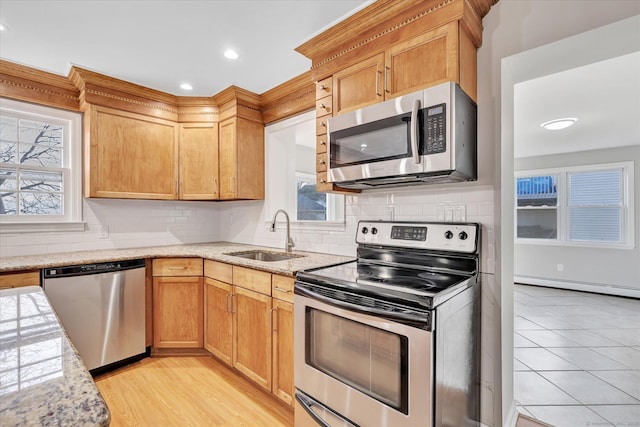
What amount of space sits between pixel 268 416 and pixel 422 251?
1.43m

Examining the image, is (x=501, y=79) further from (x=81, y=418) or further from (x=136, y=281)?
(x=136, y=281)

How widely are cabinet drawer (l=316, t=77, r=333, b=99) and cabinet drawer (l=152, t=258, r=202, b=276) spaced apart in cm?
173

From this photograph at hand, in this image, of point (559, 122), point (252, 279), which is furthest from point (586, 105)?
point (252, 279)

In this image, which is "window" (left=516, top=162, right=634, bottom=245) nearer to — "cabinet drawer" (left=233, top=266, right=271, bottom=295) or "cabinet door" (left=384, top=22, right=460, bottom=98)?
"cabinet door" (left=384, top=22, right=460, bottom=98)

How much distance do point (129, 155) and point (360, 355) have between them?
2754mm

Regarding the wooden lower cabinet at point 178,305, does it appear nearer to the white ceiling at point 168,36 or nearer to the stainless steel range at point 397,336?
the stainless steel range at point 397,336

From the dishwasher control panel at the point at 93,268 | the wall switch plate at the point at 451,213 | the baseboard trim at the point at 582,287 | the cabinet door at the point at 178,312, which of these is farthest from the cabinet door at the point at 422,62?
the baseboard trim at the point at 582,287

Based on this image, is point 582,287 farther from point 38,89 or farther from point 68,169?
point 38,89

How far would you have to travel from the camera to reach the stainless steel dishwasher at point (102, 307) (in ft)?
7.43

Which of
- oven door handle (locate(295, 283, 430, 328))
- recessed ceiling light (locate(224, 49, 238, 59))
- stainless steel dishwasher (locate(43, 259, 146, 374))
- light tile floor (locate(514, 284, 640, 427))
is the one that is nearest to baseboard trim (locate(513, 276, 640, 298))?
light tile floor (locate(514, 284, 640, 427))

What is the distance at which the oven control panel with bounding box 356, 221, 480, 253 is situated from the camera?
5.79ft

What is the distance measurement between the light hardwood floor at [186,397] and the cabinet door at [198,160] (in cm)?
160

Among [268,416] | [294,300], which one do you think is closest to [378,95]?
[294,300]

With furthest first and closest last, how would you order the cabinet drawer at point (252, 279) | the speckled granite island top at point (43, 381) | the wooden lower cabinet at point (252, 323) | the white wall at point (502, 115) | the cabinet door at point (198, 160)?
the cabinet door at point (198, 160) < the cabinet drawer at point (252, 279) < the wooden lower cabinet at point (252, 323) < the white wall at point (502, 115) < the speckled granite island top at point (43, 381)
